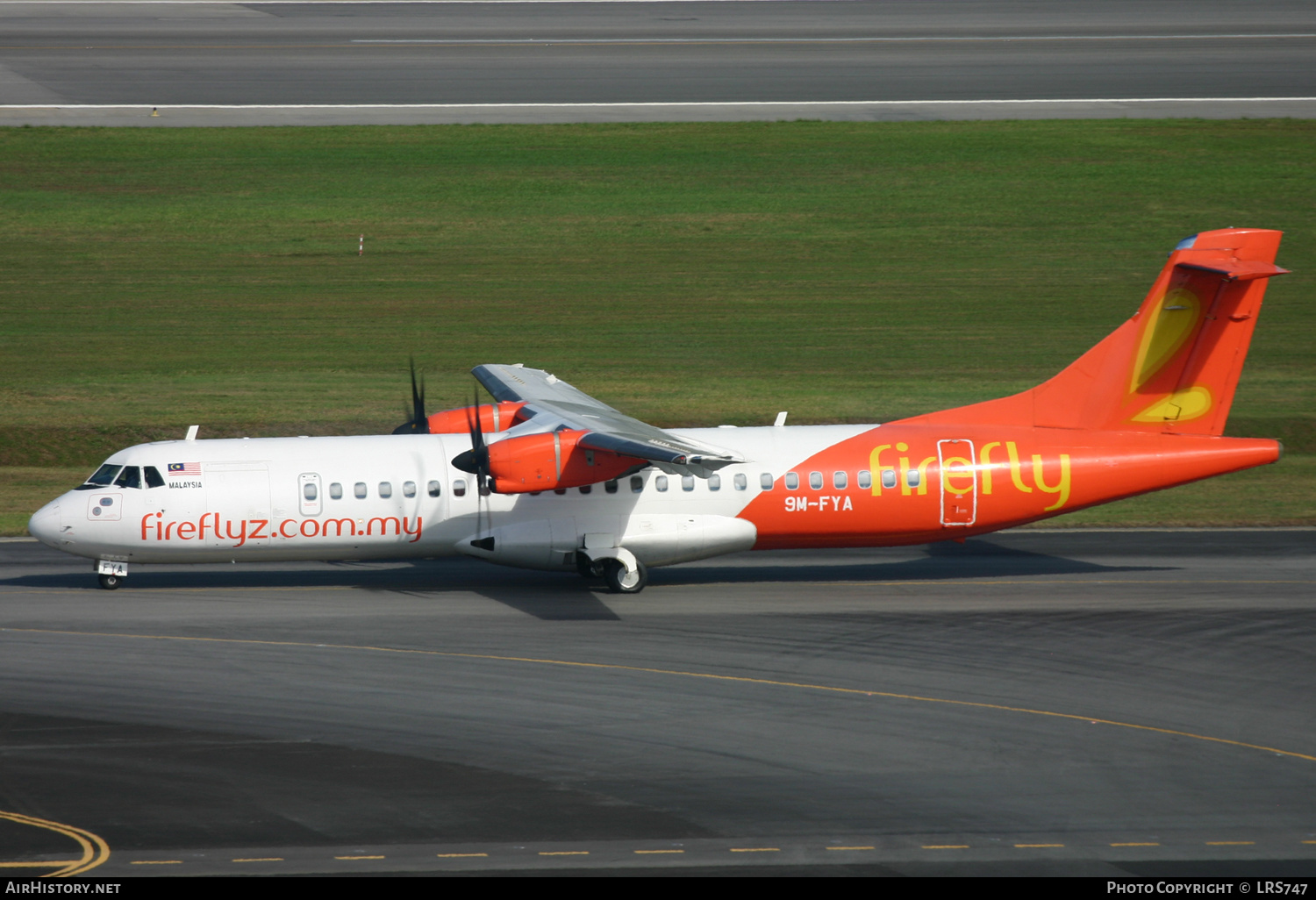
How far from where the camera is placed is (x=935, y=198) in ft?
192

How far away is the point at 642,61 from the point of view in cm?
6769

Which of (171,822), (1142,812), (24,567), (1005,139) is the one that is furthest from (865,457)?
(1005,139)

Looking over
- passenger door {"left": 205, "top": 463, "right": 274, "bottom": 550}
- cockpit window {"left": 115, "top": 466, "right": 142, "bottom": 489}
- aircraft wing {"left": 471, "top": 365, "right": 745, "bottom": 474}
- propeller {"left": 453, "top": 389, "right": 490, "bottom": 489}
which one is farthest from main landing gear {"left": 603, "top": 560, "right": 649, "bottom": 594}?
cockpit window {"left": 115, "top": 466, "right": 142, "bottom": 489}

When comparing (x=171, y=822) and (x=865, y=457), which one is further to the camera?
(x=865, y=457)

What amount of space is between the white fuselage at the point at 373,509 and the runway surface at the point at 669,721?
102 centimetres

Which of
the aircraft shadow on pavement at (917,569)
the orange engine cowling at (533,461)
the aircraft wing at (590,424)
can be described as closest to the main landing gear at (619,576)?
the aircraft shadow on pavement at (917,569)

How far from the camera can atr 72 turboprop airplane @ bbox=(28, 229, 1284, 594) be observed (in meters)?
25.8

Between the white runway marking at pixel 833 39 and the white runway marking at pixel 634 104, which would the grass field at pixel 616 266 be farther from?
the white runway marking at pixel 833 39

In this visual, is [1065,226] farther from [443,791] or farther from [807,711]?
[443,791]

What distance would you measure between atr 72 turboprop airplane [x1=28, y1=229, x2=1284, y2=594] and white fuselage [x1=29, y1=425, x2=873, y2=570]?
0.03 metres

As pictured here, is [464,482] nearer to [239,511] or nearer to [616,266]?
[239,511]

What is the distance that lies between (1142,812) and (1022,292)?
3859cm

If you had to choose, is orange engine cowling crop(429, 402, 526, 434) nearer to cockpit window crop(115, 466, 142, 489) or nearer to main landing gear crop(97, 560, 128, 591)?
cockpit window crop(115, 466, 142, 489)

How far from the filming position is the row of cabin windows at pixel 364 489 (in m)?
25.9
